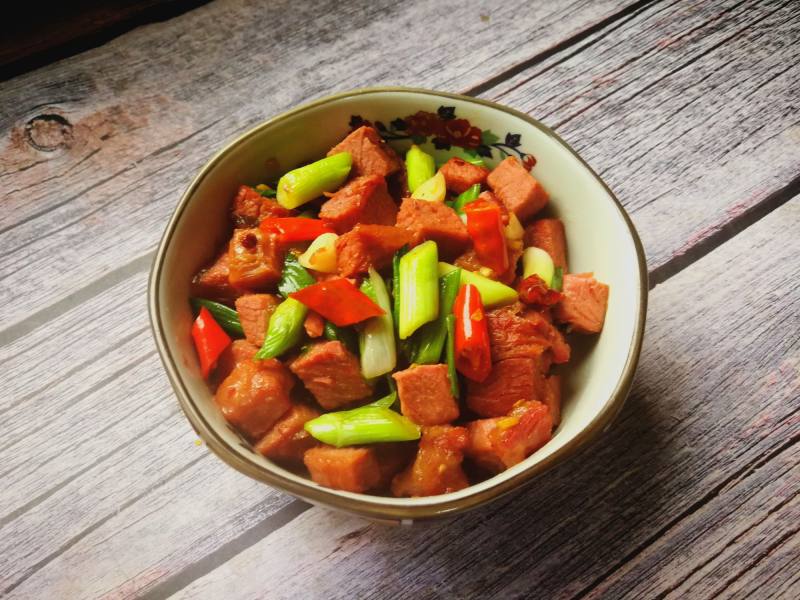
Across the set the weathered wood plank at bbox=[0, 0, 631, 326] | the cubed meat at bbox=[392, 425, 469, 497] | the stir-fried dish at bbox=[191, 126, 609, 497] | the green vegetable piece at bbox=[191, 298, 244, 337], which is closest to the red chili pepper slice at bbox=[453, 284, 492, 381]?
the stir-fried dish at bbox=[191, 126, 609, 497]

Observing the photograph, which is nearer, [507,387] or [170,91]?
[507,387]

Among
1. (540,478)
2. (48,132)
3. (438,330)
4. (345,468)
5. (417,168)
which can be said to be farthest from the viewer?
(48,132)

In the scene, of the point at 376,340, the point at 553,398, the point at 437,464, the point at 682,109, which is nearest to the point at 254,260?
the point at 376,340

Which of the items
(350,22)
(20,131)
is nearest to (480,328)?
(350,22)

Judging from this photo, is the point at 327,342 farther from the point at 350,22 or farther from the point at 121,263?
the point at 350,22

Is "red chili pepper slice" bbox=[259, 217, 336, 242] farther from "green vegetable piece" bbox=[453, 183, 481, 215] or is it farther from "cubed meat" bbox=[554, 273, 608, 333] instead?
"cubed meat" bbox=[554, 273, 608, 333]

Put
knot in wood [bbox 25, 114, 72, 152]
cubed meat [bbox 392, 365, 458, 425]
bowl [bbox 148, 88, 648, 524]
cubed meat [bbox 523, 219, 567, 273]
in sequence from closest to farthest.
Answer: bowl [bbox 148, 88, 648, 524] < cubed meat [bbox 392, 365, 458, 425] < cubed meat [bbox 523, 219, 567, 273] < knot in wood [bbox 25, 114, 72, 152]

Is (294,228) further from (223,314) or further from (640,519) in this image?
(640,519)
